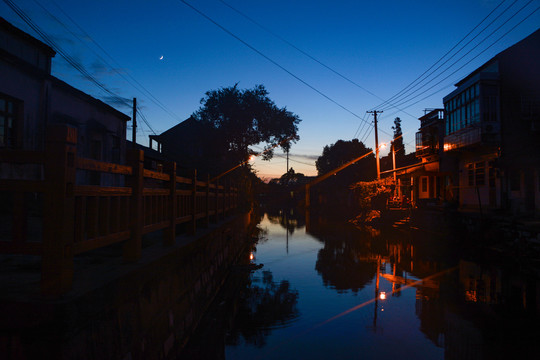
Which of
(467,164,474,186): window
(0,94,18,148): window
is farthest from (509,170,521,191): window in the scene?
(0,94,18,148): window

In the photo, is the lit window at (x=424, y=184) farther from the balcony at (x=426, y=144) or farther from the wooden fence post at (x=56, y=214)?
the wooden fence post at (x=56, y=214)

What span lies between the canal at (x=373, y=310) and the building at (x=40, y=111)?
6662 mm

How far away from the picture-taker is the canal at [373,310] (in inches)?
184

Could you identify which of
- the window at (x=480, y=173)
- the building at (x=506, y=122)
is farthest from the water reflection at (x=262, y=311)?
the window at (x=480, y=173)

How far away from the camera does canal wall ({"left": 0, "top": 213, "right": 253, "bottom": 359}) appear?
2236 millimetres

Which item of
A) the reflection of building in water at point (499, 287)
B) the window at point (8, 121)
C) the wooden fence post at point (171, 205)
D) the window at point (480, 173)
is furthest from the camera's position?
the window at point (480, 173)

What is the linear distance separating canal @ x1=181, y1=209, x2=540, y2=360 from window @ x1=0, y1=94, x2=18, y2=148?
24.7 ft

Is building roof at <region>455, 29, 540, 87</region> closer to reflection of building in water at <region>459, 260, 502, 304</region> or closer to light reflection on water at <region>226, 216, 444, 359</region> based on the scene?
reflection of building in water at <region>459, 260, 502, 304</region>

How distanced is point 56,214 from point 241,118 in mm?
34236

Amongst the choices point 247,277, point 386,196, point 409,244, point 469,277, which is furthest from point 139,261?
point 386,196

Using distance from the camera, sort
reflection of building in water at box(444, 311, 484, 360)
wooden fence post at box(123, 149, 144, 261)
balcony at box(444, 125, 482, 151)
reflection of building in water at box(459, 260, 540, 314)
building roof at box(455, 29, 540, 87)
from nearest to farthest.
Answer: wooden fence post at box(123, 149, 144, 261) → reflection of building in water at box(444, 311, 484, 360) → reflection of building in water at box(459, 260, 540, 314) → building roof at box(455, 29, 540, 87) → balcony at box(444, 125, 482, 151)

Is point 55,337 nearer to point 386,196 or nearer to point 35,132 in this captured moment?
point 35,132

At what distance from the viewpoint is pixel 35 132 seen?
37.9 feet

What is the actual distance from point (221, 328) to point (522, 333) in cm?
431
